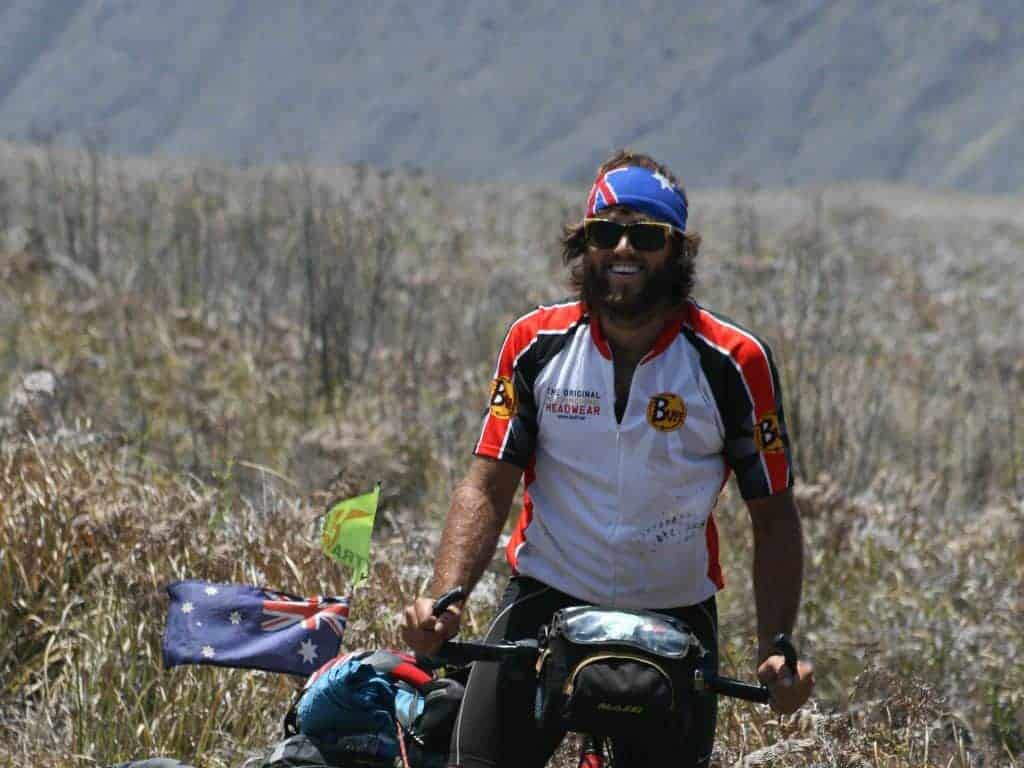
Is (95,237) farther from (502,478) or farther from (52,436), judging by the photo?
(502,478)

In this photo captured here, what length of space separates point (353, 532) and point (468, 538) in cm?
78

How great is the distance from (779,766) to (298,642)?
1518 mm

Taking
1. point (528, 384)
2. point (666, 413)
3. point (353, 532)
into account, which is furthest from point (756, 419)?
point (353, 532)

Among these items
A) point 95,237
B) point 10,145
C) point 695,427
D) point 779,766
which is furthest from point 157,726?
point 10,145

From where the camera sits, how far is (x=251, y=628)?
5.06 metres

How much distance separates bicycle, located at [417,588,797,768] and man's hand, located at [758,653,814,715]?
22mm

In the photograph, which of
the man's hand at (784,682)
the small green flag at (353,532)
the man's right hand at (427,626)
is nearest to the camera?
the man's hand at (784,682)

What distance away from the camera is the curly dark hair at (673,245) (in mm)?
4062

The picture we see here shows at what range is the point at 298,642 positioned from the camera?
16.5 ft

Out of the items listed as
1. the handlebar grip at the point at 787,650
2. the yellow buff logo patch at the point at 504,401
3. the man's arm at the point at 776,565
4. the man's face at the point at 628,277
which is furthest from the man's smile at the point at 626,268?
the handlebar grip at the point at 787,650

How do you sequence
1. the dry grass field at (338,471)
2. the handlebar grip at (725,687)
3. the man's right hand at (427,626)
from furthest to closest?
the dry grass field at (338,471), the man's right hand at (427,626), the handlebar grip at (725,687)

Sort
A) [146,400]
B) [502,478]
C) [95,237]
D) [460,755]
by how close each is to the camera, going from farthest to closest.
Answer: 1. [95,237]
2. [146,400]
3. [502,478]
4. [460,755]

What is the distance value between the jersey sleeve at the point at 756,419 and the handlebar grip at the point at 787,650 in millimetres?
511

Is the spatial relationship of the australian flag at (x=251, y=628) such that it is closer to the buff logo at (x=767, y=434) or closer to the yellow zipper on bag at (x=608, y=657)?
the buff logo at (x=767, y=434)
